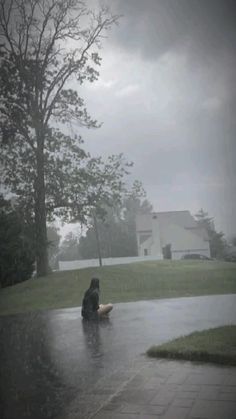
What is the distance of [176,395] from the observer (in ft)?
14.7

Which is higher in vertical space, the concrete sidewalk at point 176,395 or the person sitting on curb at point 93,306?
the person sitting on curb at point 93,306

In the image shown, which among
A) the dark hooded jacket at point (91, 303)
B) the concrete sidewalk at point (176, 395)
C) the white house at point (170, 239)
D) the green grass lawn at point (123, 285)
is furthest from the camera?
the white house at point (170, 239)

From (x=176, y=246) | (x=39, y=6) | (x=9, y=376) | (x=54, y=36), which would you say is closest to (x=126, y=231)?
(x=176, y=246)

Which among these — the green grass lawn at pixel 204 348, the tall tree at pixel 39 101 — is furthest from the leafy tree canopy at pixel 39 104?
the green grass lawn at pixel 204 348

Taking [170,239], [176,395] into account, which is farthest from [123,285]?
[170,239]

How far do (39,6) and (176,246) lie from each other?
23.7 m

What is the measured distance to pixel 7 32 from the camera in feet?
33.5

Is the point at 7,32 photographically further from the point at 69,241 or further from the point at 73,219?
the point at 69,241

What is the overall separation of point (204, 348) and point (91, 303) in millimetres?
4761

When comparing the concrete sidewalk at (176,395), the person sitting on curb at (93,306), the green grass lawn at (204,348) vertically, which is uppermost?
the person sitting on curb at (93,306)

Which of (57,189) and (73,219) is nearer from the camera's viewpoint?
(57,189)

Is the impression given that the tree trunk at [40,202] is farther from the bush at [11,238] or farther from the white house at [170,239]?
the white house at [170,239]

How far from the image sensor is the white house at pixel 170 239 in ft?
94.9

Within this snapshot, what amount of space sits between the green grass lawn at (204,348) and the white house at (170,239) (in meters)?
19.5
